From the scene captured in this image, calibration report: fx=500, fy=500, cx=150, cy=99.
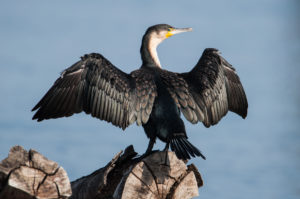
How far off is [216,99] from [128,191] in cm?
235

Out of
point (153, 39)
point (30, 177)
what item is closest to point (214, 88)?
point (153, 39)

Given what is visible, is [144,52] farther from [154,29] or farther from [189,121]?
[189,121]

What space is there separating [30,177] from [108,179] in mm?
1672

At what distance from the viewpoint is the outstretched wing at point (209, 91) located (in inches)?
235

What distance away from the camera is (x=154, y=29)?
7.29 meters

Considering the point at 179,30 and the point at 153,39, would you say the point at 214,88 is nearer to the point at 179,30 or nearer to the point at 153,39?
the point at 153,39

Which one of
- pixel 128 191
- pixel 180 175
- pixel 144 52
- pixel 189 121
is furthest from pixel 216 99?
pixel 128 191

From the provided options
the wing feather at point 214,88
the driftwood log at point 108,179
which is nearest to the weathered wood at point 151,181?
the driftwood log at point 108,179

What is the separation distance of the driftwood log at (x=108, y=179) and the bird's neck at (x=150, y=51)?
65.5 inches

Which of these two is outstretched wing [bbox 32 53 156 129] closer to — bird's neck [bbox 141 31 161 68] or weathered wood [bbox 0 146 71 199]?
bird's neck [bbox 141 31 161 68]

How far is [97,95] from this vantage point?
5.95 metres

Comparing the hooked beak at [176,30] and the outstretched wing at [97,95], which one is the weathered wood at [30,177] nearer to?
the outstretched wing at [97,95]

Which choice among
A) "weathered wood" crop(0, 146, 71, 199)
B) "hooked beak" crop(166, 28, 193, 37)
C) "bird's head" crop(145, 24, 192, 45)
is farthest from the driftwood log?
"hooked beak" crop(166, 28, 193, 37)

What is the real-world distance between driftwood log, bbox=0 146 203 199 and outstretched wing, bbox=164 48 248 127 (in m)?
0.91
